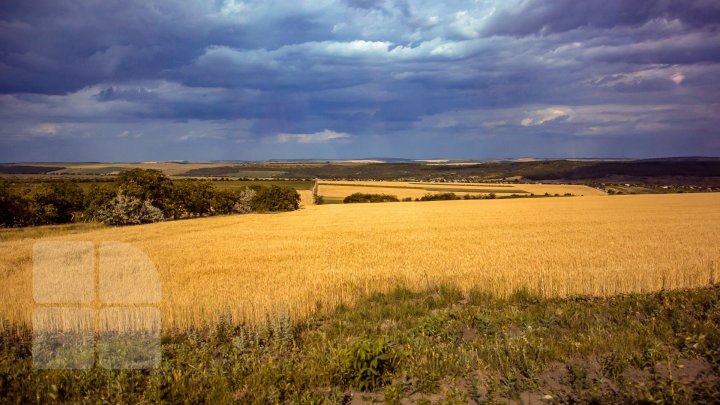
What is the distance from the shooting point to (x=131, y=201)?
50031 mm

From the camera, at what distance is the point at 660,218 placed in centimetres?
4038

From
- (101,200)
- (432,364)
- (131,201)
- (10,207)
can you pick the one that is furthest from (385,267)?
(10,207)

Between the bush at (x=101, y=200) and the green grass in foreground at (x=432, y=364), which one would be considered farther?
the bush at (x=101, y=200)

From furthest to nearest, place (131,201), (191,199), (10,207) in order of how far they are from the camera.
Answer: (191,199), (131,201), (10,207)

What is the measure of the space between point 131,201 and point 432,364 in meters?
52.1

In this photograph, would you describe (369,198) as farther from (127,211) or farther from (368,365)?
(368,365)

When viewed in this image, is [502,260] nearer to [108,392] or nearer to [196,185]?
[108,392]

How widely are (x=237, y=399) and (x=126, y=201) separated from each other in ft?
166

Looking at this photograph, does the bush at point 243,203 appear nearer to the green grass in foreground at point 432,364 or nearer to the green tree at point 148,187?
the green tree at point 148,187

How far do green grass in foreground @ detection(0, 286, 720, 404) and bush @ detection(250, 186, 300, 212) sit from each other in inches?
2477

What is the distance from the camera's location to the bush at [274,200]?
7231 cm

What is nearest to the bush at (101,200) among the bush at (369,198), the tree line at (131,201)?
the tree line at (131,201)

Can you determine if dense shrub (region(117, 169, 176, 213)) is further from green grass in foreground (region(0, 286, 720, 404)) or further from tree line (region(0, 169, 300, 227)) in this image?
green grass in foreground (region(0, 286, 720, 404))

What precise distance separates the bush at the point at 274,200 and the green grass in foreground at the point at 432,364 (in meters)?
62.9
